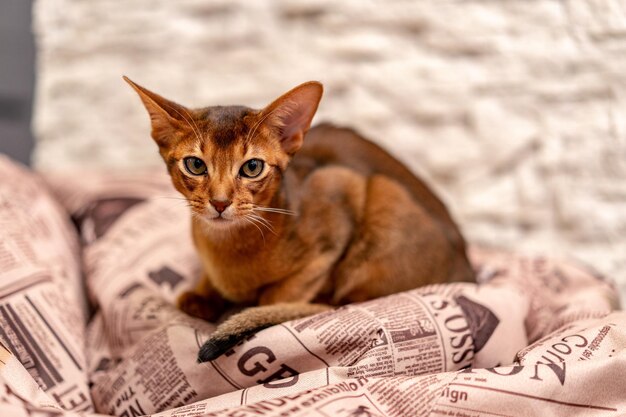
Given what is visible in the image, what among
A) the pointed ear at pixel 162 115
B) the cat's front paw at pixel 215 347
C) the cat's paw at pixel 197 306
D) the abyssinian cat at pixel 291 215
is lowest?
the cat's paw at pixel 197 306

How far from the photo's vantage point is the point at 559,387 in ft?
3.37

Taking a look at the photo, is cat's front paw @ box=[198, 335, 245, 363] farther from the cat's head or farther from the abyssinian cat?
the cat's head

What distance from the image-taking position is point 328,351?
3.67ft

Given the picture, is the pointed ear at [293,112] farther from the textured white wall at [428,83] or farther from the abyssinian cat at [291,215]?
the textured white wall at [428,83]

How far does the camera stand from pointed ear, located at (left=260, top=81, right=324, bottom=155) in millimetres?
1128

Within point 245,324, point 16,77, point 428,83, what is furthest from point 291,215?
point 16,77

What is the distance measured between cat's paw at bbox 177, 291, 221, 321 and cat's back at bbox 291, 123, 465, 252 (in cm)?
37

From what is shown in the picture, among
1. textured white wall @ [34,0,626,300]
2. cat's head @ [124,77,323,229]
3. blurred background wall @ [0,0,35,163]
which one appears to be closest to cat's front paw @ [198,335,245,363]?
cat's head @ [124,77,323,229]

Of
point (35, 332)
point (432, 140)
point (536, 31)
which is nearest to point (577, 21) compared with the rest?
point (536, 31)

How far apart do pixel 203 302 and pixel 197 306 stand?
0.07ft

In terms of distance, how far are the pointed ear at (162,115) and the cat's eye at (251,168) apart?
150 mm

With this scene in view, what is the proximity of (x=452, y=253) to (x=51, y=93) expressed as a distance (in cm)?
146

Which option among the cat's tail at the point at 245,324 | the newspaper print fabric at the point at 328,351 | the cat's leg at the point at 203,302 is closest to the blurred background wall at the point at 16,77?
the newspaper print fabric at the point at 328,351

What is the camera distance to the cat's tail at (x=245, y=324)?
108 cm
